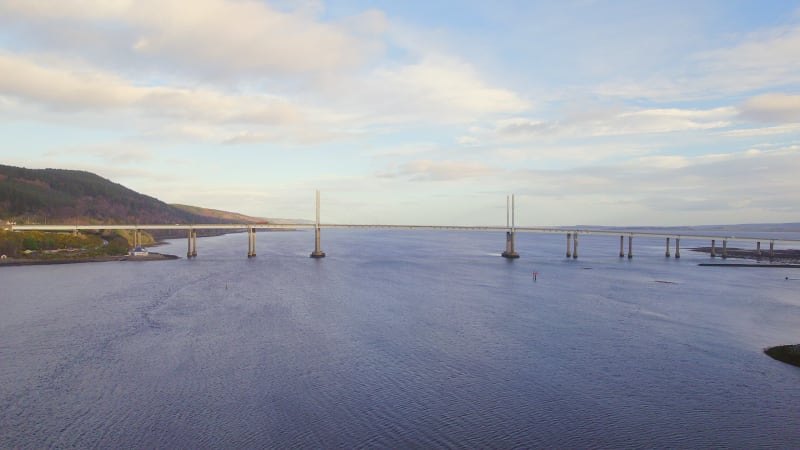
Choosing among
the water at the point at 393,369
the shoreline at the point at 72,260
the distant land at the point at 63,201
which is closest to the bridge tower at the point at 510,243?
the water at the point at 393,369

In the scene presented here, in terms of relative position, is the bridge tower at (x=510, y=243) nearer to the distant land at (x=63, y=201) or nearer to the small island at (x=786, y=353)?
the small island at (x=786, y=353)

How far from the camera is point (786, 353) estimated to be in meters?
24.3

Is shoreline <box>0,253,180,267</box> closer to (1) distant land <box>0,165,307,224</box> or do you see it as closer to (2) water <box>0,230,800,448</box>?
(2) water <box>0,230,800,448</box>

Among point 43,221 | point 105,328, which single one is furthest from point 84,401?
point 43,221

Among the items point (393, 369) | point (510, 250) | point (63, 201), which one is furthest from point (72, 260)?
point (63, 201)

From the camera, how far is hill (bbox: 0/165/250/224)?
130625mm

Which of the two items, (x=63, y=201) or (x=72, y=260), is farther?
(x=63, y=201)

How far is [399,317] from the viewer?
114ft

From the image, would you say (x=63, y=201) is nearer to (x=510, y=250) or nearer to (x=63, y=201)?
(x=63, y=201)

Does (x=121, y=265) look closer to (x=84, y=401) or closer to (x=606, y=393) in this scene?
(x=84, y=401)

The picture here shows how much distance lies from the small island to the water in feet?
2.86

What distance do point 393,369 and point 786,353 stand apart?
61.8 feet

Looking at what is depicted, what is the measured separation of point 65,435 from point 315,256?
237 ft

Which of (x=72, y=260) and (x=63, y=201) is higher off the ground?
(x=63, y=201)
